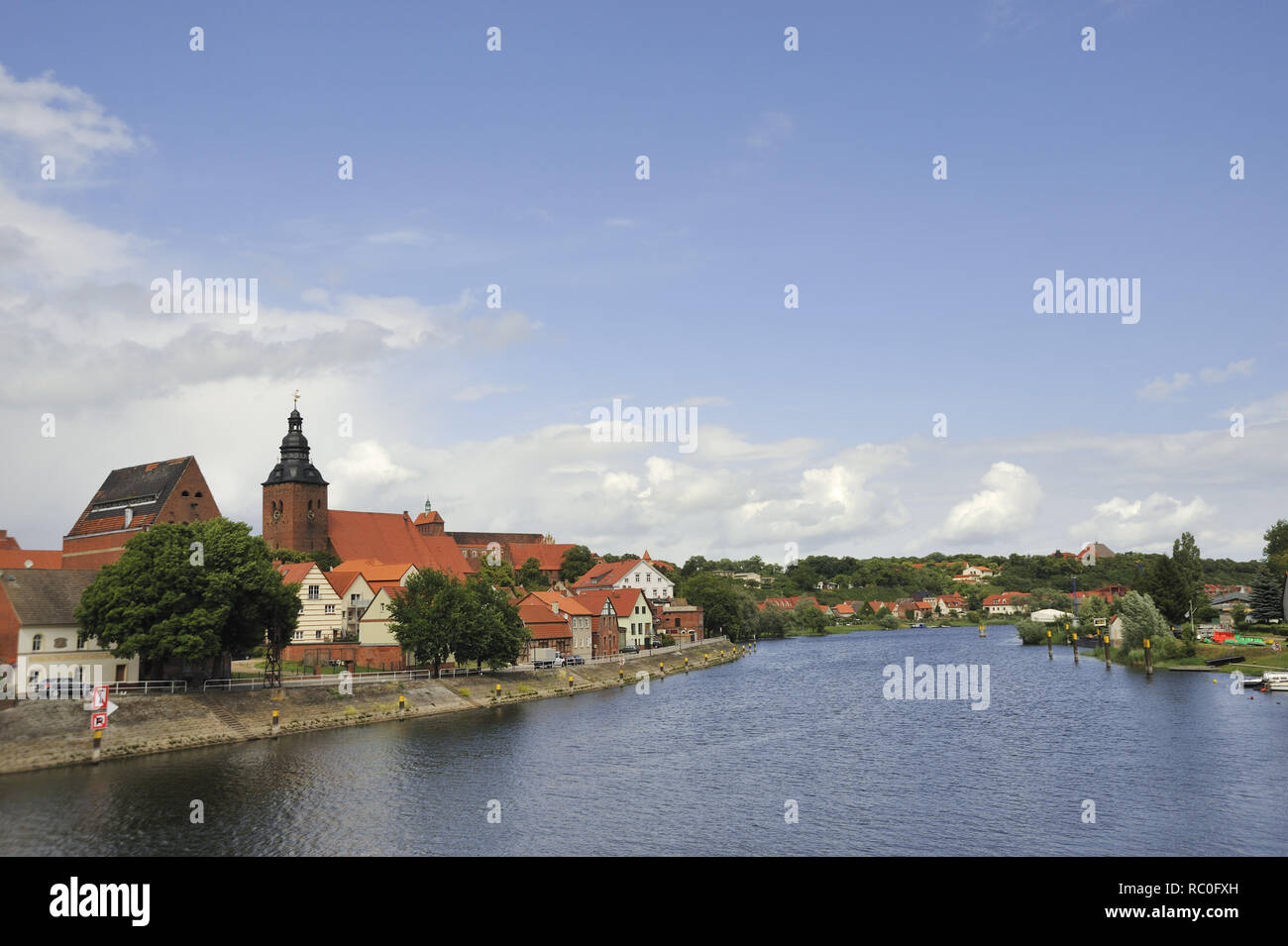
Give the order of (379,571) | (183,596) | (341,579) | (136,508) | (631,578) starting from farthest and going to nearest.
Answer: (631,578)
(379,571)
(341,579)
(136,508)
(183,596)

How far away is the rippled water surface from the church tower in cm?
5015

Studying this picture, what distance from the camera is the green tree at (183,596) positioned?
52.4 m

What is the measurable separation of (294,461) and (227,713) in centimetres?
5756

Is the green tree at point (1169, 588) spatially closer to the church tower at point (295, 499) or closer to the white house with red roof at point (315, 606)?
the white house with red roof at point (315, 606)

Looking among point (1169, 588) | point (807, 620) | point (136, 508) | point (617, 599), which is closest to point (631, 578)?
point (617, 599)

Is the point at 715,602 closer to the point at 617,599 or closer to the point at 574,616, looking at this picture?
the point at 617,599

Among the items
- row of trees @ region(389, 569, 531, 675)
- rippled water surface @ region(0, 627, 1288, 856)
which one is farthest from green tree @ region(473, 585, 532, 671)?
rippled water surface @ region(0, 627, 1288, 856)

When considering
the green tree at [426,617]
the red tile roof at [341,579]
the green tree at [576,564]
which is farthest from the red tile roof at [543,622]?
the green tree at [576,564]

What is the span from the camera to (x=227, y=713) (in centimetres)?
5331

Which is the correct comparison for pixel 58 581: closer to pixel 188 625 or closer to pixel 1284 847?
pixel 188 625

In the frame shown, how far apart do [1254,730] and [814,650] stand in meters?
81.4

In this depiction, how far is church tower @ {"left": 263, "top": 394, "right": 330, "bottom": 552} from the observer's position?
4158 inches

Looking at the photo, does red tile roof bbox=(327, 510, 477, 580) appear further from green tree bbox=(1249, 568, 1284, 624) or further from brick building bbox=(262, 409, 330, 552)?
green tree bbox=(1249, 568, 1284, 624)

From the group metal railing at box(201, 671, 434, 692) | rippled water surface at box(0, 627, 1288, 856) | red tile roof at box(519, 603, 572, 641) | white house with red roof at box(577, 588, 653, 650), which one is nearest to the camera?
rippled water surface at box(0, 627, 1288, 856)
